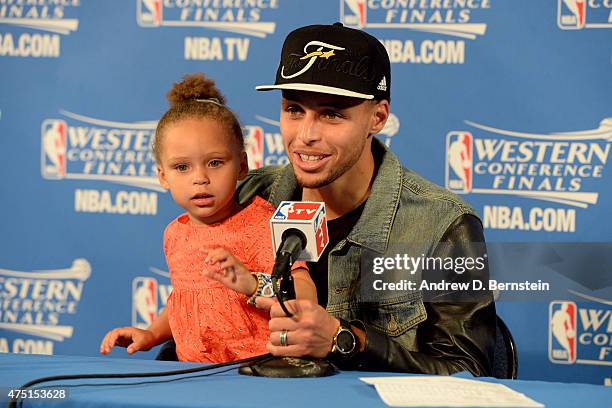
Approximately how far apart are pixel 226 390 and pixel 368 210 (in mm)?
971

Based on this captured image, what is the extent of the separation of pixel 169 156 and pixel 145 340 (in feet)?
1.63

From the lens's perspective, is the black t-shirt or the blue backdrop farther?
the blue backdrop

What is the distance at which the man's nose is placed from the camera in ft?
8.05

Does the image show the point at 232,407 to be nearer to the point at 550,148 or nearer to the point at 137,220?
the point at 550,148

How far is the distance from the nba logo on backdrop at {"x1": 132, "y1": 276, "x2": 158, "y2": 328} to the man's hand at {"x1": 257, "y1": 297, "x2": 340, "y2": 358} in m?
2.19

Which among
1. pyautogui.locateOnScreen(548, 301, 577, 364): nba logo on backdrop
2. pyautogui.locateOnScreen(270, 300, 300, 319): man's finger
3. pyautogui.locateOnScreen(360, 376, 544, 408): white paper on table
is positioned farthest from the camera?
pyautogui.locateOnScreen(548, 301, 577, 364): nba logo on backdrop

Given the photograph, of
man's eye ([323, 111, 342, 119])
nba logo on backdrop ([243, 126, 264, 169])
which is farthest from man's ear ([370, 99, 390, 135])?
nba logo on backdrop ([243, 126, 264, 169])

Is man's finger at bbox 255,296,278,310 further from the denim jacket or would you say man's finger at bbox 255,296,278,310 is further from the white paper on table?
the denim jacket

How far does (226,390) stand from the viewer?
1.74m

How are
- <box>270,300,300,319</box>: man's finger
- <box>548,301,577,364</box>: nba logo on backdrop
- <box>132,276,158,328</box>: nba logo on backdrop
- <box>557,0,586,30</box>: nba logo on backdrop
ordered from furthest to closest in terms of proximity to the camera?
<box>132,276,158,328</box>: nba logo on backdrop → <box>548,301,577,364</box>: nba logo on backdrop → <box>557,0,586,30</box>: nba logo on backdrop → <box>270,300,300,319</box>: man's finger

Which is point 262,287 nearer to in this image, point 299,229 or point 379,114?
point 299,229

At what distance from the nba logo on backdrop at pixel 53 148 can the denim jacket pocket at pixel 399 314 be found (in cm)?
217

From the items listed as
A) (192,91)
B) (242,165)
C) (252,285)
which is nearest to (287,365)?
(252,285)

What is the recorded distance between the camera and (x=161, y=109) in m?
4.06
